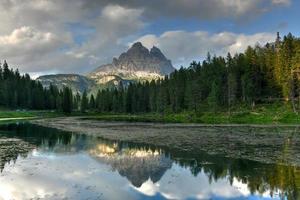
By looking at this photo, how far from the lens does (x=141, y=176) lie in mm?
31859

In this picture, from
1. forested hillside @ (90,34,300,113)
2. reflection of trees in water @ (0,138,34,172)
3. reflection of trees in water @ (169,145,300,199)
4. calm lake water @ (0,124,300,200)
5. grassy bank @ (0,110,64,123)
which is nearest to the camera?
calm lake water @ (0,124,300,200)

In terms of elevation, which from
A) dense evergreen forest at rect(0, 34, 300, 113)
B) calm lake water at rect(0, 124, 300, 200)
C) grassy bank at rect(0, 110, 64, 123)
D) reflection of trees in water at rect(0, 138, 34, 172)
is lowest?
calm lake water at rect(0, 124, 300, 200)

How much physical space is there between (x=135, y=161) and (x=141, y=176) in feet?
24.6

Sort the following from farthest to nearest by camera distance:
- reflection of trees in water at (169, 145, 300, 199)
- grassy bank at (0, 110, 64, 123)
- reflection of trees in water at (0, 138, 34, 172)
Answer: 1. grassy bank at (0, 110, 64, 123)
2. reflection of trees in water at (0, 138, 34, 172)
3. reflection of trees in water at (169, 145, 300, 199)

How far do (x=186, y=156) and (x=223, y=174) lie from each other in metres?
9.99

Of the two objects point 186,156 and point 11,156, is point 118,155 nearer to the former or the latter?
point 186,156

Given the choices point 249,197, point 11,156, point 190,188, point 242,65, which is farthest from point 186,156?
point 242,65

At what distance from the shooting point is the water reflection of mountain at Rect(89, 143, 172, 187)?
32.1 meters

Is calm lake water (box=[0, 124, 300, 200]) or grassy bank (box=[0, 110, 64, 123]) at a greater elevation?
grassy bank (box=[0, 110, 64, 123])

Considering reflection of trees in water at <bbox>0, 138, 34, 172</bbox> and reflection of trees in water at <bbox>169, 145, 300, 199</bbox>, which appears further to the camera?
reflection of trees in water at <bbox>0, 138, 34, 172</bbox>

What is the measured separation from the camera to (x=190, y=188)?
27359 millimetres

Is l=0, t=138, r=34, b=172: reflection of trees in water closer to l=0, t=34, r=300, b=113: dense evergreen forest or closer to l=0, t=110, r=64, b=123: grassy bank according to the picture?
l=0, t=34, r=300, b=113: dense evergreen forest

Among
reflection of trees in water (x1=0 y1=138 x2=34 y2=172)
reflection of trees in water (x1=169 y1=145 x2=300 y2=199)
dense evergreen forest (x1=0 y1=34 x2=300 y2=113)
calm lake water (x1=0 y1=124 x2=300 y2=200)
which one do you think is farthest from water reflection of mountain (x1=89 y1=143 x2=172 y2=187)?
dense evergreen forest (x1=0 y1=34 x2=300 y2=113)

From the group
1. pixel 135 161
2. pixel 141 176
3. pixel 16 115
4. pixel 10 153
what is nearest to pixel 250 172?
pixel 141 176
